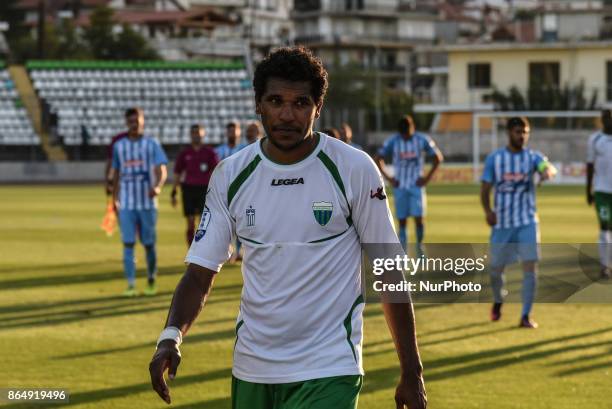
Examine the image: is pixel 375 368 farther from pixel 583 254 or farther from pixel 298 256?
pixel 298 256

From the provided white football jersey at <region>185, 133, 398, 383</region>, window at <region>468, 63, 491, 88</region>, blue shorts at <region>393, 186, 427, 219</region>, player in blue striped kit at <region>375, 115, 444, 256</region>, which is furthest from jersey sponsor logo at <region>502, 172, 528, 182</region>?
window at <region>468, 63, 491, 88</region>

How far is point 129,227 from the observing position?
15.2 m

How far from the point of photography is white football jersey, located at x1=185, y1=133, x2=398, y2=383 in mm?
4742

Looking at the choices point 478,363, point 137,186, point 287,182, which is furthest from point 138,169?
point 287,182

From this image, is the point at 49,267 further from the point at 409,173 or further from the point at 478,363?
the point at 478,363

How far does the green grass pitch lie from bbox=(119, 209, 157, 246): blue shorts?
0.74 meters

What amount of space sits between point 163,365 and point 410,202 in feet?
47.6

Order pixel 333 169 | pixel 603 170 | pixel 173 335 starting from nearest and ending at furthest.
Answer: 1. pixel 173 335
2. pixel 333 169
3. pixel 603 170

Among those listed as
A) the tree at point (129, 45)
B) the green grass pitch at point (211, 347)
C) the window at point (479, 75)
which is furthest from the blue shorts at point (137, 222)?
the tree at point (129, 45)

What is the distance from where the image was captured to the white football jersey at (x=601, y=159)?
51.9 ft

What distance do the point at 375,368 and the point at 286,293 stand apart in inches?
218

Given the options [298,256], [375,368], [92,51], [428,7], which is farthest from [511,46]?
[298,256]

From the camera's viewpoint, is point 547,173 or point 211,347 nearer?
point 211,347

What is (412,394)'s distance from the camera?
467cm
